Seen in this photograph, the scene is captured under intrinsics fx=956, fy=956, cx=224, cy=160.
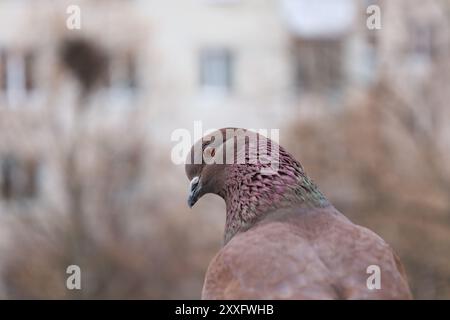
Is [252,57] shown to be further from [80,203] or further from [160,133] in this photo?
[80,203]

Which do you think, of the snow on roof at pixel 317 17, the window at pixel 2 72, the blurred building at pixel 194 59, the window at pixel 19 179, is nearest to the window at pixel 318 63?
the blurred building at pixel 194 59

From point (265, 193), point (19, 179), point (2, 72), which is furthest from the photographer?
point (2, 72)

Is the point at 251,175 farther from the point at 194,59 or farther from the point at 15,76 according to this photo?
the point at 194,59

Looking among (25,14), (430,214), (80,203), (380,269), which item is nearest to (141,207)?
(80,203)

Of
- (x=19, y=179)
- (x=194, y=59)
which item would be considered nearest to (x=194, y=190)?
(x=19, y=179)

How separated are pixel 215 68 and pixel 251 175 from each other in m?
17.6

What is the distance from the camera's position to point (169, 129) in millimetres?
16266

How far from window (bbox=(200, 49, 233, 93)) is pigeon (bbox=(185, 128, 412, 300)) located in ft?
55.9

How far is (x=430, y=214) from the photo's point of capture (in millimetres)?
14000

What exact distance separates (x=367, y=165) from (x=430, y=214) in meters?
1.16

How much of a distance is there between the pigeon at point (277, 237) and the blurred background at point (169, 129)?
439 inches

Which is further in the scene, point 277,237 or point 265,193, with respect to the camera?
point 265,193

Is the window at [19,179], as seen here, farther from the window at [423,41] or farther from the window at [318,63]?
the window at [423,41]

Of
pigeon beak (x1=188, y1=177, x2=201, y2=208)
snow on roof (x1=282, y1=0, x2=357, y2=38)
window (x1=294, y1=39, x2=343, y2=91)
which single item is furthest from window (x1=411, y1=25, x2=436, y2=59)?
pigeon beak (x1=188, y1=177, x2=201, y2=208)
